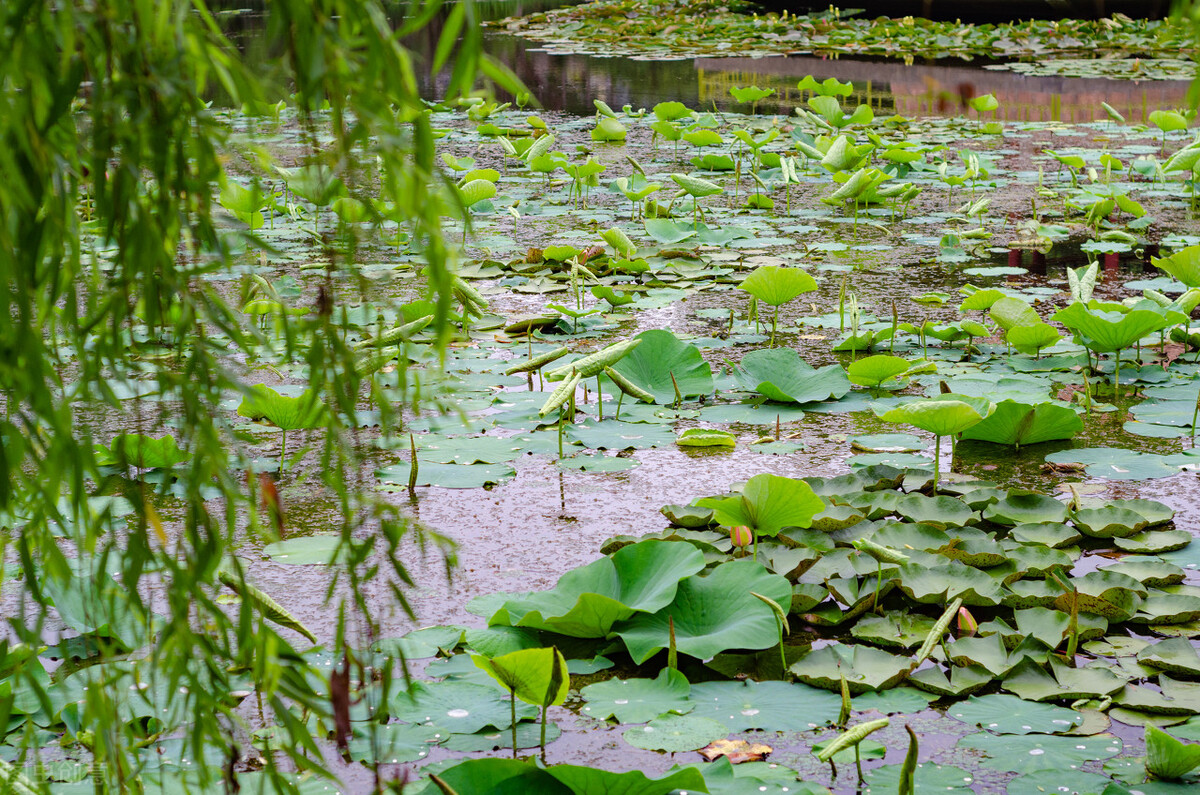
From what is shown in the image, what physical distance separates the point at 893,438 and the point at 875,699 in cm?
97

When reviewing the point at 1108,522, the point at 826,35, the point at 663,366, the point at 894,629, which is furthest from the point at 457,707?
the point at 826,35

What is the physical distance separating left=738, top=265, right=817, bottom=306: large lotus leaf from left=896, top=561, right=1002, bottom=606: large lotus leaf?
3.76 ft

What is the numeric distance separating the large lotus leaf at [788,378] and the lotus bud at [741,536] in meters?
0.76

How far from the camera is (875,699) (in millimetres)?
1424

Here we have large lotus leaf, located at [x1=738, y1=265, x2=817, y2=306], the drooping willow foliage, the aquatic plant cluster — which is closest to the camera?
the drooping willow foliage

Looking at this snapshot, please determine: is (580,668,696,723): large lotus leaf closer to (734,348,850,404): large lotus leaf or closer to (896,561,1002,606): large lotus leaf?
(896,561,1002,606): large lotus leaf

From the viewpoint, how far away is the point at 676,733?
134cm

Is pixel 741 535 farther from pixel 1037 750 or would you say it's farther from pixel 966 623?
pixel 1037 750

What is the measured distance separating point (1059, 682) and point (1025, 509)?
21.1 inches

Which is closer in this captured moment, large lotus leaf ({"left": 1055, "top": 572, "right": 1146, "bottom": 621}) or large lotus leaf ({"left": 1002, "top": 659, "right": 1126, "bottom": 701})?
large lotus leaf ({"left": 1002, "top": 659, "right": 1126, "bottom": 701})

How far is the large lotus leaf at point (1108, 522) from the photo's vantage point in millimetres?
1832

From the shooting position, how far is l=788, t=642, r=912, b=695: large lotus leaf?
4.74 feet

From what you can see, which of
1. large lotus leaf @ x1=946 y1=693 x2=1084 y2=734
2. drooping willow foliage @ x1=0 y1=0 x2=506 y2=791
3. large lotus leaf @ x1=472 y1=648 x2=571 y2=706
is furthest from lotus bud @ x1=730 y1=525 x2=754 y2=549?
drooping willow foliage @ x1=0 y1=0 x2=506 y2=791

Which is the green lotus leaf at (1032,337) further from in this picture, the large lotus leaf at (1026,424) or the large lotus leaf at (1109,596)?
the large lotus leaf at (1109,596)
